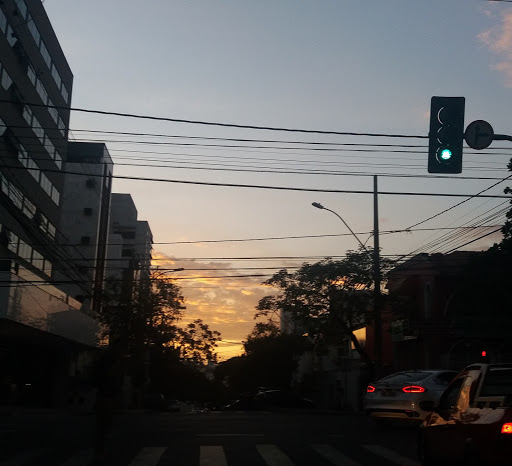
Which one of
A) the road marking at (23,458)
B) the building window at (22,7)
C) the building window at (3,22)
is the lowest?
the road marking at (23,458)

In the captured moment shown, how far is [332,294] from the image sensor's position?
1608 inches

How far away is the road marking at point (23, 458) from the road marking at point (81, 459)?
66cm

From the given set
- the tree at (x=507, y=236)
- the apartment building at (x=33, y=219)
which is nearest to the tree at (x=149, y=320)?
the apartment building at (x=33, y=219)

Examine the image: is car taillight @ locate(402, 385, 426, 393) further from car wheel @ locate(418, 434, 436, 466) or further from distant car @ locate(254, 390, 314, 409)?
distant car @ locate(254, 390, 314, 409)

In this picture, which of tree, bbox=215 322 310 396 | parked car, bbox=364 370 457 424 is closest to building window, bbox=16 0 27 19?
parked car, bbox=364 370 457 424

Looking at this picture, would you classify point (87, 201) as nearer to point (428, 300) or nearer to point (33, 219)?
point (33, 219)

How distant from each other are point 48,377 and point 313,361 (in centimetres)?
3624

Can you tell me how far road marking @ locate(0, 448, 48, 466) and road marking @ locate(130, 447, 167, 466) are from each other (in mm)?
1774

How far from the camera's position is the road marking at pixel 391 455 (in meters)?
12.0

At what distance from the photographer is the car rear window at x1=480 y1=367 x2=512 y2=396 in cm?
866

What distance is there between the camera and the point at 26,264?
144ft

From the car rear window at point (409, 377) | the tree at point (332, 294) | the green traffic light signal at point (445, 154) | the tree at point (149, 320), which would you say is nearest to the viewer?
the green traffic light signal at point (445, 154)

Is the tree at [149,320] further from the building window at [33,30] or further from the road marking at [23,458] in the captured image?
the road marking at [23,458]

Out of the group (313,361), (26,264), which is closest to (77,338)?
(26,264)
